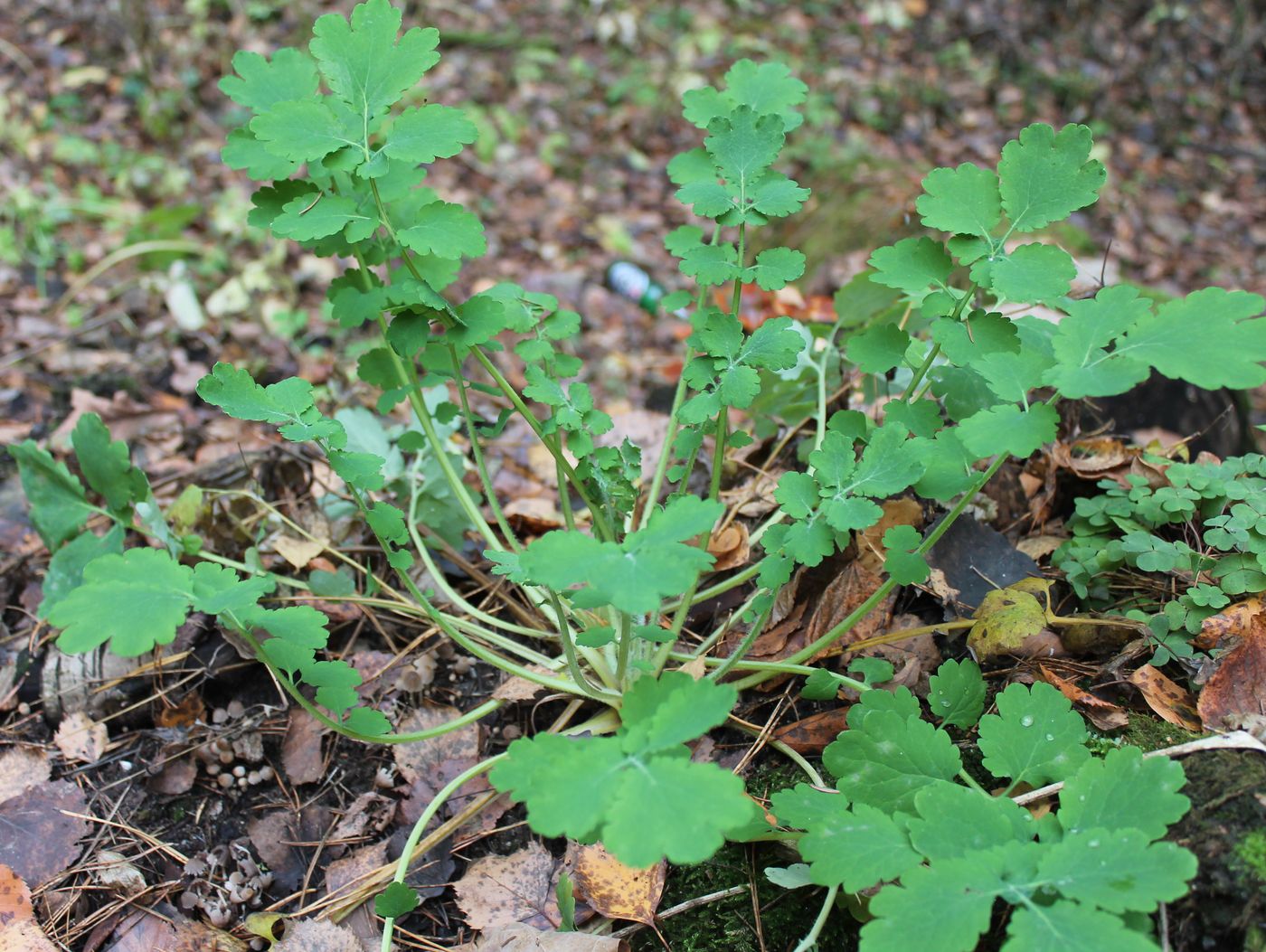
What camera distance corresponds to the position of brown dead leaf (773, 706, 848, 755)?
156 cm

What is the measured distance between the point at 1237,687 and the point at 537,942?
3.70 ft

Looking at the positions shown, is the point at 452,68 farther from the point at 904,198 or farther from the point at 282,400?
the point at 282,400

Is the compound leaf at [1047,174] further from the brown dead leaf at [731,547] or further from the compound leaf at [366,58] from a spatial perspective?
the compound leaf at [366,58]

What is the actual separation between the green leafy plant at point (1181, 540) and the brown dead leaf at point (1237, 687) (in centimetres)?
6

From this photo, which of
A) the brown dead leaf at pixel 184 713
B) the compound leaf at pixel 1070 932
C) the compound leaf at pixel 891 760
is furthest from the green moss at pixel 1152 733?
the brown dead leaf at pixel 184 713

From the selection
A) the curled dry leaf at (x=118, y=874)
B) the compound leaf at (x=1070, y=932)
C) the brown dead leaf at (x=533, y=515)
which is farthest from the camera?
the brown dead leaf at (x=533, y=515)

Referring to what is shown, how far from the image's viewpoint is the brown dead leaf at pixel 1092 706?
1.44 meters

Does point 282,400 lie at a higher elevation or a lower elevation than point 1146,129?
higher

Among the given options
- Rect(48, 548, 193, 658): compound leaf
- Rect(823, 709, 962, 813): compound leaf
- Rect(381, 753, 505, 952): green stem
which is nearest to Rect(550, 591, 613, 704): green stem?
Rect(381, 753, 505, 952): green stem

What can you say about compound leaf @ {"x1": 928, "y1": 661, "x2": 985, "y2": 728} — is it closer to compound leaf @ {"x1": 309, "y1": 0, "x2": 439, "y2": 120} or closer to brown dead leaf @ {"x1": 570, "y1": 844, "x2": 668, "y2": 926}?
brown dead leaf @ {"x1": 570, "y1": 844, "x2": 668, "y2": 926}

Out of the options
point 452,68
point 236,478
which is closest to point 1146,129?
point 452,68

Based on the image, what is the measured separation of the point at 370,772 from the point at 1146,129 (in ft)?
21.8

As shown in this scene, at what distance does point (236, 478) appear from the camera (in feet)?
7.45

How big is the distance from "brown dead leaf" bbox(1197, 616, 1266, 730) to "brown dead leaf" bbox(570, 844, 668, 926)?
2.84 ft
